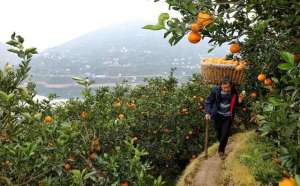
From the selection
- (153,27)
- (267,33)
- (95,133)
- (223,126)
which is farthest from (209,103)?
(153,27)

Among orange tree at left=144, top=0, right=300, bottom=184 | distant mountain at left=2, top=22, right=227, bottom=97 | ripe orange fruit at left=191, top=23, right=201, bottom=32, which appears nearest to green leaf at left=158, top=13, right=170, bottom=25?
orange tree at left=144, top=0, right=300, bottom=184

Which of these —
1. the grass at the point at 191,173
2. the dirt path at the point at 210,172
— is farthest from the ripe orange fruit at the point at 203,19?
the grass at the point at 191,173

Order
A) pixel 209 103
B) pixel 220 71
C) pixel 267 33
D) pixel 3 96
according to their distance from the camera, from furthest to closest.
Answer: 1. pixel 220 71
2. pixel 209 103
3. pixel 267 33
4. pixel 3 96

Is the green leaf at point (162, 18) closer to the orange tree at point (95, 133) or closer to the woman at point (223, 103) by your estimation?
the orange tree at point (95, 133)

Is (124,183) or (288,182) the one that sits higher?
(288,182)

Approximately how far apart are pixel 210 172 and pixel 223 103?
160 cm

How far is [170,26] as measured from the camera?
113 inches

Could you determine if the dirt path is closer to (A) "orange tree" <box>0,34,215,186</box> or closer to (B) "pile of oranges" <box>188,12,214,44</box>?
(A) "orange tree" <box>0,34,215,186</box>

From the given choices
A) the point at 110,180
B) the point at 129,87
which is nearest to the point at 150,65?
the point at 129,87

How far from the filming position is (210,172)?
943cm

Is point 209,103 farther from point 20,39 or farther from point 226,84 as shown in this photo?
point 20,39

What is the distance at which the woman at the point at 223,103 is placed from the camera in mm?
8484

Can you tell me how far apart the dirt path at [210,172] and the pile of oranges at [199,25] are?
6.25 m

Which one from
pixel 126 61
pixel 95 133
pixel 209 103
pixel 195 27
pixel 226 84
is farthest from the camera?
pixel 126 61
